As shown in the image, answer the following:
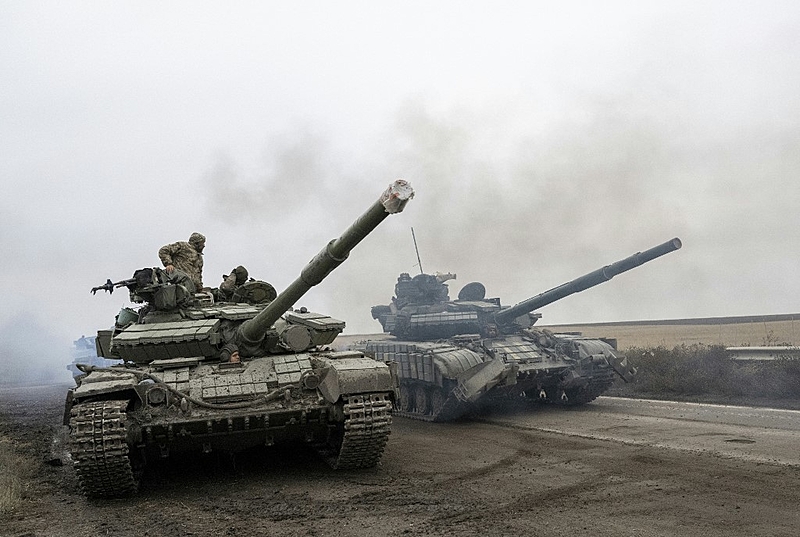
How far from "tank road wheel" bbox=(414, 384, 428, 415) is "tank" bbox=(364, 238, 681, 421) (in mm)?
21

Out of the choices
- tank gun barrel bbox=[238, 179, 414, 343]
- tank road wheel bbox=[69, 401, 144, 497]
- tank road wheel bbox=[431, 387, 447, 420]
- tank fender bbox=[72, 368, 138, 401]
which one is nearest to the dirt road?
tank road wheel bbox=[69, 401, 144, 497]

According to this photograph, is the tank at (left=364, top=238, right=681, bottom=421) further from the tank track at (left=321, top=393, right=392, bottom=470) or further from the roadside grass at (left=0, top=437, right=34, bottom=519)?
the roadside grass at (left=0, top=437, right=34, bottom=519)

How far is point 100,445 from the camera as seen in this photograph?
827 cm

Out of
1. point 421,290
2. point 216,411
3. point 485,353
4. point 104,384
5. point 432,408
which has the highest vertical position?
point 421,290

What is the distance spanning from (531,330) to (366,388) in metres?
9.44

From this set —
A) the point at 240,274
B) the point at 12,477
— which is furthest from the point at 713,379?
the point at 12,477

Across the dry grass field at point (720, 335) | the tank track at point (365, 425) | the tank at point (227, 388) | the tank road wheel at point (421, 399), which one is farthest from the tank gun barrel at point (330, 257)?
the dry grass field at point (720, 335)

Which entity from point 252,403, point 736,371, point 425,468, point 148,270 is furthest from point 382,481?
point 736,371

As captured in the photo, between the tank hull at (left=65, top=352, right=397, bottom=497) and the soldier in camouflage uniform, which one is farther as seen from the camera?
the soldier in camouflage uniform

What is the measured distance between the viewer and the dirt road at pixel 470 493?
705 centimetres

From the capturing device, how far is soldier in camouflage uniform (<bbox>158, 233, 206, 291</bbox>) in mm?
12391

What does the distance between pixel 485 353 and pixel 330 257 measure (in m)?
8.13

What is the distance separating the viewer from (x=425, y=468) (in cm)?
1016

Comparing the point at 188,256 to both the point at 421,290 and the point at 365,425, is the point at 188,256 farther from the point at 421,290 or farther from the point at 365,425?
the point at 421,290
